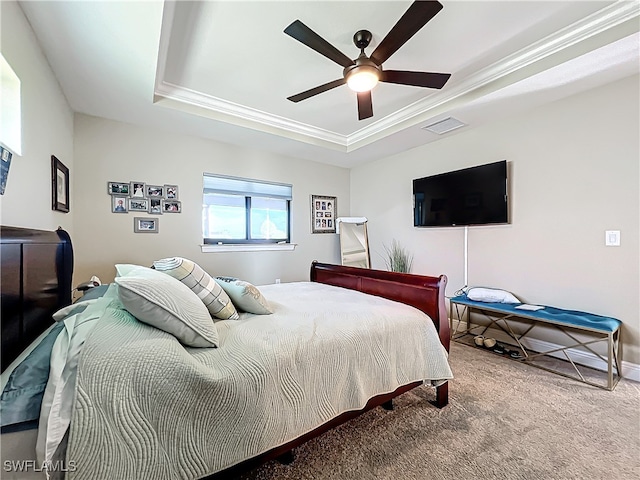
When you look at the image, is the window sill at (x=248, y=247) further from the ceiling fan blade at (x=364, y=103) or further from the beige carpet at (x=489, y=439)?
the beige carpet at (x=489, y=439)

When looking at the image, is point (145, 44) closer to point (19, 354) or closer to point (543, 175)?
point (19, 354)

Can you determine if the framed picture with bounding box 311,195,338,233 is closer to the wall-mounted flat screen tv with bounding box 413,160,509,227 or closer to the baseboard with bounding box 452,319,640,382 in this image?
the wall-mounted flat screen tv with bounding box 413,160,509,227

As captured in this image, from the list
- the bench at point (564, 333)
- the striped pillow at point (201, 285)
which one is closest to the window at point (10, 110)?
the striped pillow at point (201, 285)

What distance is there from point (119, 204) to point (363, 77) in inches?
116

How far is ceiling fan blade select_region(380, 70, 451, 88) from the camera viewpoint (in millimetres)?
2051

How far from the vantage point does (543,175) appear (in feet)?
9.28

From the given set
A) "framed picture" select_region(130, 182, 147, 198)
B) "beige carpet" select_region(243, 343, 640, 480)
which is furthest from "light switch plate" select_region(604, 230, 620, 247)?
"framed picture" select_region(130, 182, 147, 198)

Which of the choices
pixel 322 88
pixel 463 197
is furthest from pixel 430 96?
pixel 322 88

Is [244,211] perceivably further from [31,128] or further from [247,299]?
[247,299]

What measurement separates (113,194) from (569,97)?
4.77 meters

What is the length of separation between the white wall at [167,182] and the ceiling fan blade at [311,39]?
2407 millimetres

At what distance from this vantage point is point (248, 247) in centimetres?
409

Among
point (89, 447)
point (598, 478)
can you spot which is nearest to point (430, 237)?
point (598, 478)

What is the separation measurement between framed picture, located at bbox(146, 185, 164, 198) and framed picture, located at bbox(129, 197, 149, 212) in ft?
0.25
